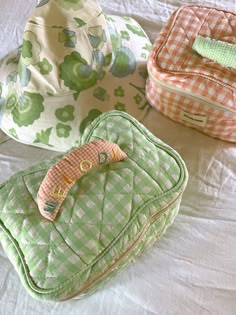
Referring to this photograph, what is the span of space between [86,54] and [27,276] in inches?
16.8

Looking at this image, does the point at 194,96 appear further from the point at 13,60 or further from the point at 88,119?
the point at 13,60

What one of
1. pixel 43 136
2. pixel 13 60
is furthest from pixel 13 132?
pixel 13 60

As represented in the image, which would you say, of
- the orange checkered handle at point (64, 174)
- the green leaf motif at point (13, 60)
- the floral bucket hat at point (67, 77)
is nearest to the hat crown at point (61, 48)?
the floral bucket hat at point (67, 77)

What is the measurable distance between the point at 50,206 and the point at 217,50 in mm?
396

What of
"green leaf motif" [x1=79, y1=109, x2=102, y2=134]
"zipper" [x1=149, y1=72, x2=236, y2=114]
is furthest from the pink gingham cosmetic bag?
"green leaf motif" [x1=79, y1=109, x2=102, y2=134]

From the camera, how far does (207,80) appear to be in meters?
0.73

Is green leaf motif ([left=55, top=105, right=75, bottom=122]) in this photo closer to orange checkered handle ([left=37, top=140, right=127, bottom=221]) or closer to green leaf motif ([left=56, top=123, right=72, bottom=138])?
green leaf motif ([left=56, top=123, right=72, bottom=138])

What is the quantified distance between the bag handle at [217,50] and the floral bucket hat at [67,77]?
0.16m

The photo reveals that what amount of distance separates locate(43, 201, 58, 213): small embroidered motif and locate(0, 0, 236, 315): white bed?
0.16m

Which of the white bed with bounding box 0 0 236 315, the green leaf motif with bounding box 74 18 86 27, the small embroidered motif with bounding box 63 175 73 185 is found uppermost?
the green leaf motif with bounding box 74 18 86 27

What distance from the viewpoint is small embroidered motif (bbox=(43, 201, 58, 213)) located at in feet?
1.97

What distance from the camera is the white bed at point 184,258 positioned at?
0.65 metres

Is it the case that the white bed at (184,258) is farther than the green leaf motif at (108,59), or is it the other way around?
the green leaf motif at (108,59)

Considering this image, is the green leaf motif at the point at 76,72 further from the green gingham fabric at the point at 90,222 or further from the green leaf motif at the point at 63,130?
the green gingham fabric at the point at 90,222
